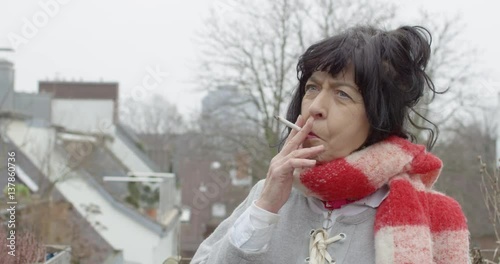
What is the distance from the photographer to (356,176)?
57.7 inches

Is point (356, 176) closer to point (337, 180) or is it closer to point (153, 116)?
point (337, 180)

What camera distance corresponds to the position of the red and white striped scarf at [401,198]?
4.74ft

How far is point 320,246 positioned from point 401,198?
212 millimetres

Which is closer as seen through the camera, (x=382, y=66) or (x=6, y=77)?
(x=382, y=66)

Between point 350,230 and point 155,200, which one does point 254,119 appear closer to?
point 155,200

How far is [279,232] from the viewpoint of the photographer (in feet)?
5.22

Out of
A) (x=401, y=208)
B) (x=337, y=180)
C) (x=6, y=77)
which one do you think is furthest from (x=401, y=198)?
(x=6, y=77)

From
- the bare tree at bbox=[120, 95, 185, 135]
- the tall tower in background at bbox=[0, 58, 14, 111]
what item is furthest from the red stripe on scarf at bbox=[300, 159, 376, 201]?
the bare tree at bbox=[120, 95, 185, 135]

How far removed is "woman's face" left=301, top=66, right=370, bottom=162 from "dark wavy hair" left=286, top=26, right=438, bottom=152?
2 centimetres

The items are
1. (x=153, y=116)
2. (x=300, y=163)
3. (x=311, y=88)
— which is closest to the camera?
(x=300, y=163)

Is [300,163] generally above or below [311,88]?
below

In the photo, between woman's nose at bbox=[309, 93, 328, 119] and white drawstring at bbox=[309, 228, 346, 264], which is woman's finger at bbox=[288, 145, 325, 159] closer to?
woman's nose at bbox=[309, 93, 328, 119]

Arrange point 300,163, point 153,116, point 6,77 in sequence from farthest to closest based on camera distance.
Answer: point 153,116 < point 6,77 < point 300,163

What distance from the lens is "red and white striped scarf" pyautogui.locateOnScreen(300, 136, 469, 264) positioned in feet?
4.74
